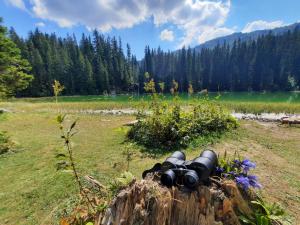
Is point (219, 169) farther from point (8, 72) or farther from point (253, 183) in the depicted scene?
point (8, 72)

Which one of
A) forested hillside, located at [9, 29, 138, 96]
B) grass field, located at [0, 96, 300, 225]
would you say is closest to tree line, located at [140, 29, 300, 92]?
forested hillside, located at [9, 29, 138, 96]

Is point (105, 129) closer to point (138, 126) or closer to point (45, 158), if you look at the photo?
point (138, 126)

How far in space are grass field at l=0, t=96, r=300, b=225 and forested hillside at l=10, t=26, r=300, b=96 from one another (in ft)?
142

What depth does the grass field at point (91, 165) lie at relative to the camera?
4.22 meters

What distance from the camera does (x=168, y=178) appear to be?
2588 mm

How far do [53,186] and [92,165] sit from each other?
1.18 meters

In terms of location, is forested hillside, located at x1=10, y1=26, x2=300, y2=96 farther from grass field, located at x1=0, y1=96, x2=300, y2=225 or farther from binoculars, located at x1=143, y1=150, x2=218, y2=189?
binoculars, located at x1=143, y1=150, x2=218, y2=189

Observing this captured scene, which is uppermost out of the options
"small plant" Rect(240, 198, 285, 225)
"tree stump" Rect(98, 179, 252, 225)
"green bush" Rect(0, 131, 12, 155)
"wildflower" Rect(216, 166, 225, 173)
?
"wildflower" Rect(216, 166, 225, 173)

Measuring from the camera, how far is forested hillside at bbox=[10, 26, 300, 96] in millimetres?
55594

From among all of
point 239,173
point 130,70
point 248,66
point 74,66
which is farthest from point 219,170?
point 248,66

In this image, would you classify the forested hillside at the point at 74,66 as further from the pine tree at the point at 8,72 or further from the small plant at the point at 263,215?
the small plant at the point at 263,215

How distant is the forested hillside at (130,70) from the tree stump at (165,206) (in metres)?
48.9

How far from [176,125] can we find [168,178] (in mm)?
5037

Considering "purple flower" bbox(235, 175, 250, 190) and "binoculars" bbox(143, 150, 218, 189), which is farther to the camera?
"purple flower" bbox(235, 175, 250, 190)
